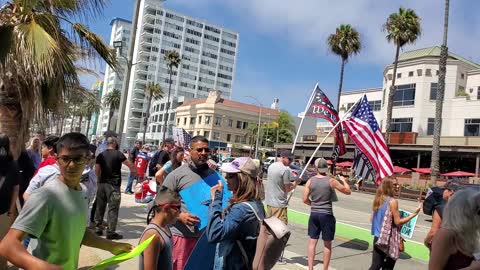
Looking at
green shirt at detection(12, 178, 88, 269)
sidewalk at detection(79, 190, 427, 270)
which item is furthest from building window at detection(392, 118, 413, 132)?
green shirt at detection(12, 178, 88, 269)

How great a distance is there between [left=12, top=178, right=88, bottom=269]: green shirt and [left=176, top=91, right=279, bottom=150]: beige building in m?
81.4

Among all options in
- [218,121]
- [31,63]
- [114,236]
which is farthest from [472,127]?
[218,121]

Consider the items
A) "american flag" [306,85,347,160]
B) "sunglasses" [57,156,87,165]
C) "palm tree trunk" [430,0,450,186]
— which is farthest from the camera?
"palm tree trunk" [430,0,450,186]

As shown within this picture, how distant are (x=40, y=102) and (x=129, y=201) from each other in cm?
679

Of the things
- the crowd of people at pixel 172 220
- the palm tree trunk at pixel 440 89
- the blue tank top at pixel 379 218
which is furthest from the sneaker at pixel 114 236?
the palm tree trunk at pixel 440 89

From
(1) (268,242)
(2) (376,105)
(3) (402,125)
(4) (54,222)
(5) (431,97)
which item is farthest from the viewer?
(2) (376,105)

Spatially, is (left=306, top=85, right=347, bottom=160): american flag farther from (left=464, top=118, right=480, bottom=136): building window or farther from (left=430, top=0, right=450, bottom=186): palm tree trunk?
(left=464, top=118, right=480, bottom=136): building window

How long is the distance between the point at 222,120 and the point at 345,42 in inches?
1918

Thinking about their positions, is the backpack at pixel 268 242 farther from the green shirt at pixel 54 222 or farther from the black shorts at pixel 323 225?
the black shorts at pixel 323 225

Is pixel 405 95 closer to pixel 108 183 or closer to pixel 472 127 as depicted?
pixel 472 127

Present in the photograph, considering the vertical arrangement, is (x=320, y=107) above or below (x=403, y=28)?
below

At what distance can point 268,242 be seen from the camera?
Result: 3.38 meters

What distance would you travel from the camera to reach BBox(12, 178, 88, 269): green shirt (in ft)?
7.58

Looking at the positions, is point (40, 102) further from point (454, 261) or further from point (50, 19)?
point (454, 261)
